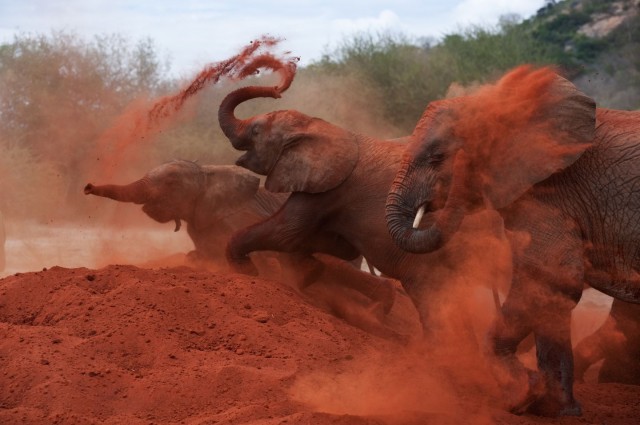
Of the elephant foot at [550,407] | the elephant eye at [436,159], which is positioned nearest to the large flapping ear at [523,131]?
the elephant eye at [436,159]

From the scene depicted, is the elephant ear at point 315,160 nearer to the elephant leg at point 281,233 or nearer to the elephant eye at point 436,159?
the elephant leg at point 281,233

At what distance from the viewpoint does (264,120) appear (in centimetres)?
888

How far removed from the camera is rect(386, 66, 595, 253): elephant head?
6066 mm

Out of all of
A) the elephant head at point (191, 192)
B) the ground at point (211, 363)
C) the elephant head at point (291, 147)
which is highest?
the elephant head at point (291, 147)

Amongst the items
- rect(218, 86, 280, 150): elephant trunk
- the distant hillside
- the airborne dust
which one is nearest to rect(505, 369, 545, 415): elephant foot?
the airborne dust

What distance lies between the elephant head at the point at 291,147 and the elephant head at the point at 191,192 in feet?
3.27

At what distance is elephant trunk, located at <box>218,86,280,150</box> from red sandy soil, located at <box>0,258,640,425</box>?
148 cm

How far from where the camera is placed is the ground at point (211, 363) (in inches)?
227

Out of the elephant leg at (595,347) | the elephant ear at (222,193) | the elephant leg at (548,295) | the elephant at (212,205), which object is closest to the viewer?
the elephant leg at (548,295)

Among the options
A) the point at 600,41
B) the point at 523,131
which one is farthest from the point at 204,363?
the point at 600,41

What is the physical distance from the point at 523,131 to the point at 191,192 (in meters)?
4.41

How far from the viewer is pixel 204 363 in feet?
21.0

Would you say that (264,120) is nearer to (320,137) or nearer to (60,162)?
(320,137)

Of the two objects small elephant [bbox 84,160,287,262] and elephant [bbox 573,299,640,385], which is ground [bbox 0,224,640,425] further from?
small elephant [bbox 84,160,287,262]
